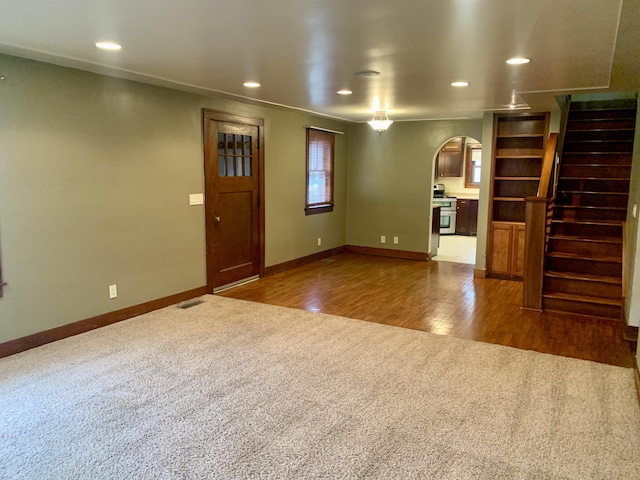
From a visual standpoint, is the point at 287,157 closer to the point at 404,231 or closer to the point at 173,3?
the point at 404,231

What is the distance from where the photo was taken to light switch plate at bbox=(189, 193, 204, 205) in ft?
17.5

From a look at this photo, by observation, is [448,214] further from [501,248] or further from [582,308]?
[582,308]

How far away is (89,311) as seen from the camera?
171 inches

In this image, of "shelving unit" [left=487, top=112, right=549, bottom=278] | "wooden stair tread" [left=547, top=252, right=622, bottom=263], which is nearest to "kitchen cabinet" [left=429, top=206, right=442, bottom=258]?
"shelving unit" [left=487, top=112, right=549, bottom=278]

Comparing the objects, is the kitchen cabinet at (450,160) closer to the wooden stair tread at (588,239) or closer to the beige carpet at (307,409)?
the wooden stair tread at (588,239)

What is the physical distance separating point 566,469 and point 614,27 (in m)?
2.41

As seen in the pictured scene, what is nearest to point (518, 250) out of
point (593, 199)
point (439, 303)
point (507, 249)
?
point (507, 249)

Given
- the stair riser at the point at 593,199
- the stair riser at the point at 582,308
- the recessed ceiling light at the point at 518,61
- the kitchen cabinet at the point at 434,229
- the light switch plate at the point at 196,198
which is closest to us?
the recessed ceiling light at the point at 518,61

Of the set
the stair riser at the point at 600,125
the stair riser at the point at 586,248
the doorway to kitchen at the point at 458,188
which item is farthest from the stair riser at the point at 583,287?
the doorway to kitchen at the point at 458,188

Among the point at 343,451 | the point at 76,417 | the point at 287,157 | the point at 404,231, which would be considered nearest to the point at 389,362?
the point at 343,451

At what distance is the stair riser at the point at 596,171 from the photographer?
6184mm

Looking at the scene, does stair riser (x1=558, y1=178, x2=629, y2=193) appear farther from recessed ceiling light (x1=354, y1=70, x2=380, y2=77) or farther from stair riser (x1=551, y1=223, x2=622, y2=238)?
recessed ceiling light (x1=354, y1=70, x2=380, y2=77)

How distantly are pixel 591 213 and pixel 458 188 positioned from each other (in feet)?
17.1

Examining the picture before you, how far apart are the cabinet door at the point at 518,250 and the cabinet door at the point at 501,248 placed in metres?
0.05
